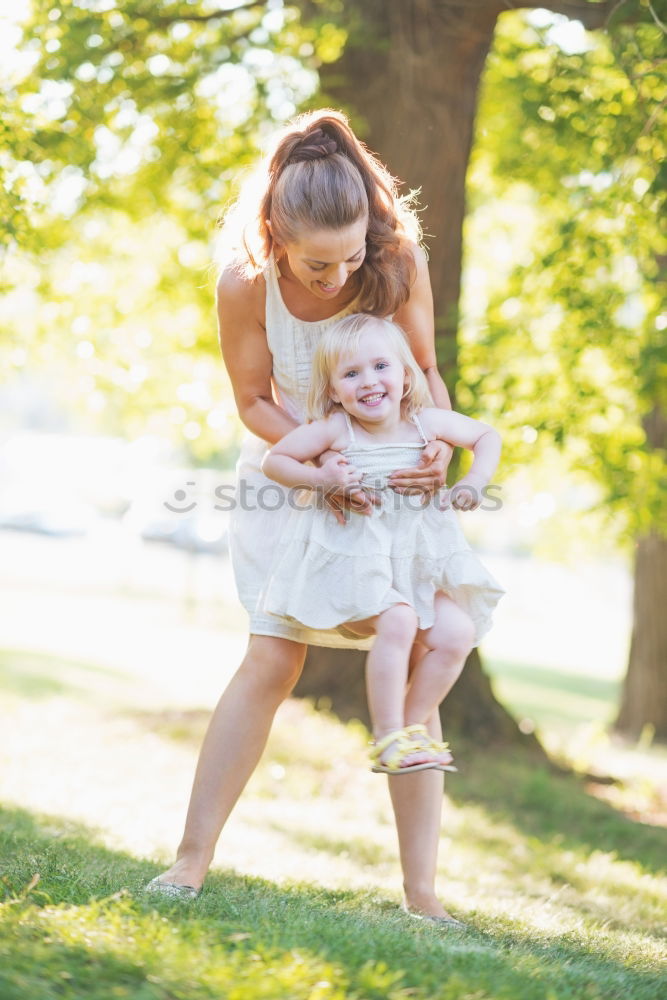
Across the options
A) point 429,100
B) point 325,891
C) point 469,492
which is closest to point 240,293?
point 469,492

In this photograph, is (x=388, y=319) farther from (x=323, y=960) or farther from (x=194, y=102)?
(x=194, y=102)

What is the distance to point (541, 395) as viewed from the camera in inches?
255

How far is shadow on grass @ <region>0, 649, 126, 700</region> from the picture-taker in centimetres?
822

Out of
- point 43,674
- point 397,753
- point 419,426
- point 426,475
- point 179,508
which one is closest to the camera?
point 397,753

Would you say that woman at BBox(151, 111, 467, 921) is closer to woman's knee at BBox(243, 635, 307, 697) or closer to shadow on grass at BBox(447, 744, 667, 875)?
woman's knee at BBox(243, 635, 307, 697)

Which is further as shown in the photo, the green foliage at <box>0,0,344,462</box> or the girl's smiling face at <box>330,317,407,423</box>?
the green foliage at <box>0,0,344,462</box>

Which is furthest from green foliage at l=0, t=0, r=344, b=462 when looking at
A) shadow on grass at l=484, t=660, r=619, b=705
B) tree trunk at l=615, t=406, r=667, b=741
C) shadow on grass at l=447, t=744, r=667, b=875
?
shadow on grass at l=484, t=660, r=619, b=705

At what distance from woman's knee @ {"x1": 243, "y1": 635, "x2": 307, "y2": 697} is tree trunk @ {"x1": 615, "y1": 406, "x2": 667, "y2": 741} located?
22.2 feet

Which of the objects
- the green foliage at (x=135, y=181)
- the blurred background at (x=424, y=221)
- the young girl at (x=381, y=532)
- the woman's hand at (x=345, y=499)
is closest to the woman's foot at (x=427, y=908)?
the young girl at (x=381, y=532)

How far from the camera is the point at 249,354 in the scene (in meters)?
3.29

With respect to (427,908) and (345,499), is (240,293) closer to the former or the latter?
(345,499)

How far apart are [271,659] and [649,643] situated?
6968mm

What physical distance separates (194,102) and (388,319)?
11.6ft

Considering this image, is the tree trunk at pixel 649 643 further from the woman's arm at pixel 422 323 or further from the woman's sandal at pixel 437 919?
the woman's sandal at pixel 437 919
